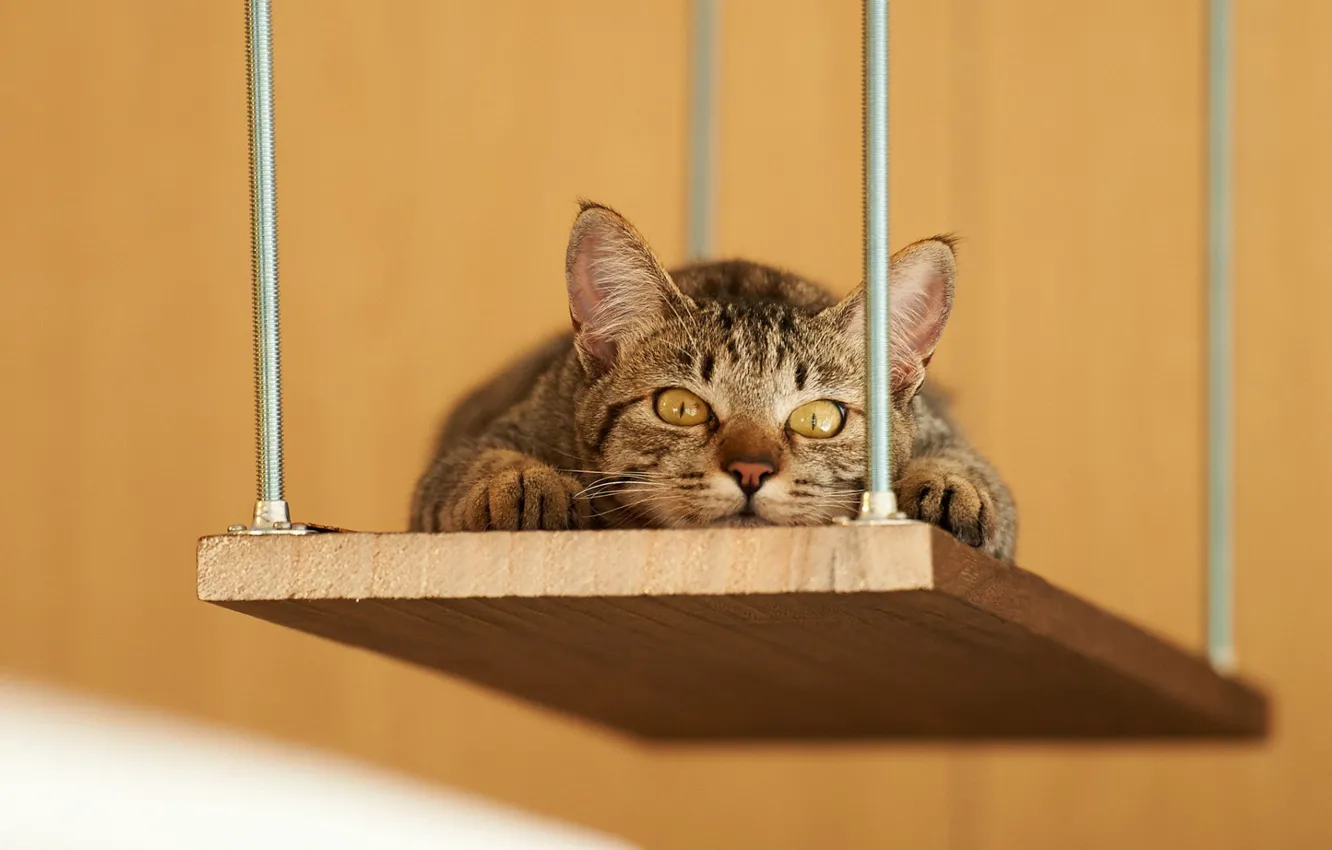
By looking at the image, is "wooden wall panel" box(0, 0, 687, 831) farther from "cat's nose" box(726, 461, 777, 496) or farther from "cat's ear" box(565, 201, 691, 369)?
Result: "cat's nose" box(726, 461, 777, 496)

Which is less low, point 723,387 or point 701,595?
point 723,387

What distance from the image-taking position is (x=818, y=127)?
3.56 meters

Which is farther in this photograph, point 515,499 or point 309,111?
point 309,111

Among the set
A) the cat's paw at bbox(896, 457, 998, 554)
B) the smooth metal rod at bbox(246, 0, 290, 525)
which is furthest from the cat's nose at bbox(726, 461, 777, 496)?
the smooth metal rod at bbox(246, 0, 290, 525)

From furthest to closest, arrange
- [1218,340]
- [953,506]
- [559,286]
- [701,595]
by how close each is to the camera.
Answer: [559,286]
[1218,340]
[953,506]
[701,595]

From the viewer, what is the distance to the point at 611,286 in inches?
60.6

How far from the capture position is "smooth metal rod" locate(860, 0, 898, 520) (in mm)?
1001

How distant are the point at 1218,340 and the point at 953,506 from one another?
104 centimetres

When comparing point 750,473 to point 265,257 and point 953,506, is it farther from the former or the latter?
point 265,257

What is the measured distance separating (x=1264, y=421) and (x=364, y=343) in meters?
1.88

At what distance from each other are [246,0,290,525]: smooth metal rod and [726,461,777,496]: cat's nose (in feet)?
1.30

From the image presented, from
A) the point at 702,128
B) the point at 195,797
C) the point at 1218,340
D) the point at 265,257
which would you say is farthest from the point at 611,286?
the point at 195,797

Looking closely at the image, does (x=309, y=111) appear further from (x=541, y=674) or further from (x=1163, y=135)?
(x=541, y=674)

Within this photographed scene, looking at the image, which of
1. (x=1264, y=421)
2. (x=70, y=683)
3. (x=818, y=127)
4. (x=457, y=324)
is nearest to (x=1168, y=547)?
(x=1264, y=421)
